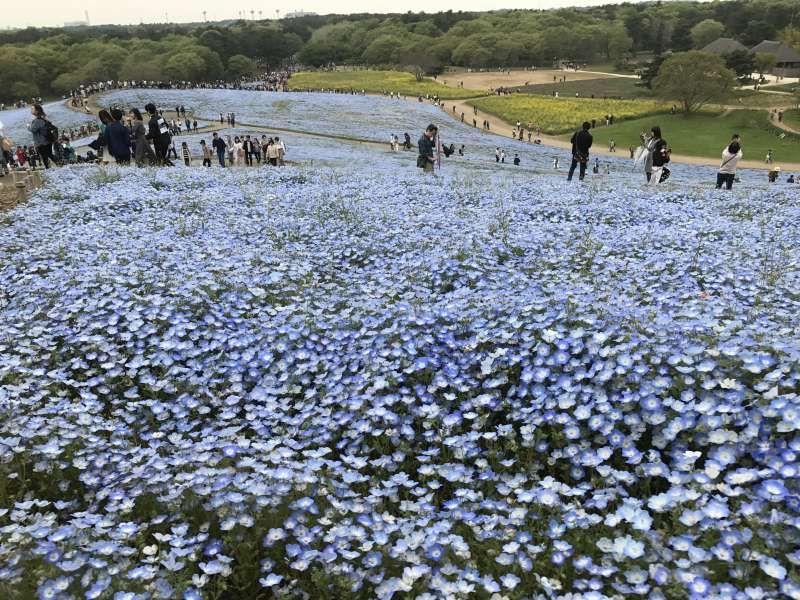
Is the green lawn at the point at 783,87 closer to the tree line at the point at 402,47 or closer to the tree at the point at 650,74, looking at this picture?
the tree line at the point at 402,47

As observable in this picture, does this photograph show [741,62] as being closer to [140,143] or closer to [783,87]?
[783,87]

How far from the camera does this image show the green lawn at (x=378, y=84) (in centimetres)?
7738

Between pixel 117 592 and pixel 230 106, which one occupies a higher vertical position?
pixel 230 106

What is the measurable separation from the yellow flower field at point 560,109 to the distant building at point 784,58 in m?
41.0

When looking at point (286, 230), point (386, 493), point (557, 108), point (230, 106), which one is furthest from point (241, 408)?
point (557, 108)

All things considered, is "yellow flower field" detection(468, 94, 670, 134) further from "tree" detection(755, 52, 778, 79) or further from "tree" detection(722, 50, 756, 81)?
"tree" detection(755, 52, 778, 79)

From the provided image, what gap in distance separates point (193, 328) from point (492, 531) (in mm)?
3922

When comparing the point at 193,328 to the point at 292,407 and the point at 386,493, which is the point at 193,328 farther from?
the point at 386,493

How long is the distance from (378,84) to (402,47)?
37.2m

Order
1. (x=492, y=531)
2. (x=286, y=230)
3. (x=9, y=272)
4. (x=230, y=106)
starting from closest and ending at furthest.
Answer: (x=492, y=531) → (x=9, y=272) → (x=286, y=230) → (x=230, y=106)

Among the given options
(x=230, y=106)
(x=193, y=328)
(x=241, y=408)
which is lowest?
(x=241, y=408)

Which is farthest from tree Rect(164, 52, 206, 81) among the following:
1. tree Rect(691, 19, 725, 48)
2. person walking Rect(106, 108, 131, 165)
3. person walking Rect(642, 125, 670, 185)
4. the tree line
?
person walking Rect(642, 125, 670, 185)

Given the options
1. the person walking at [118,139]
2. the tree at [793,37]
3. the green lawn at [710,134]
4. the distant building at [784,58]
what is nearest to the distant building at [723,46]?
the distant building at [784,58]

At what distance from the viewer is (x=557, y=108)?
200 feet
